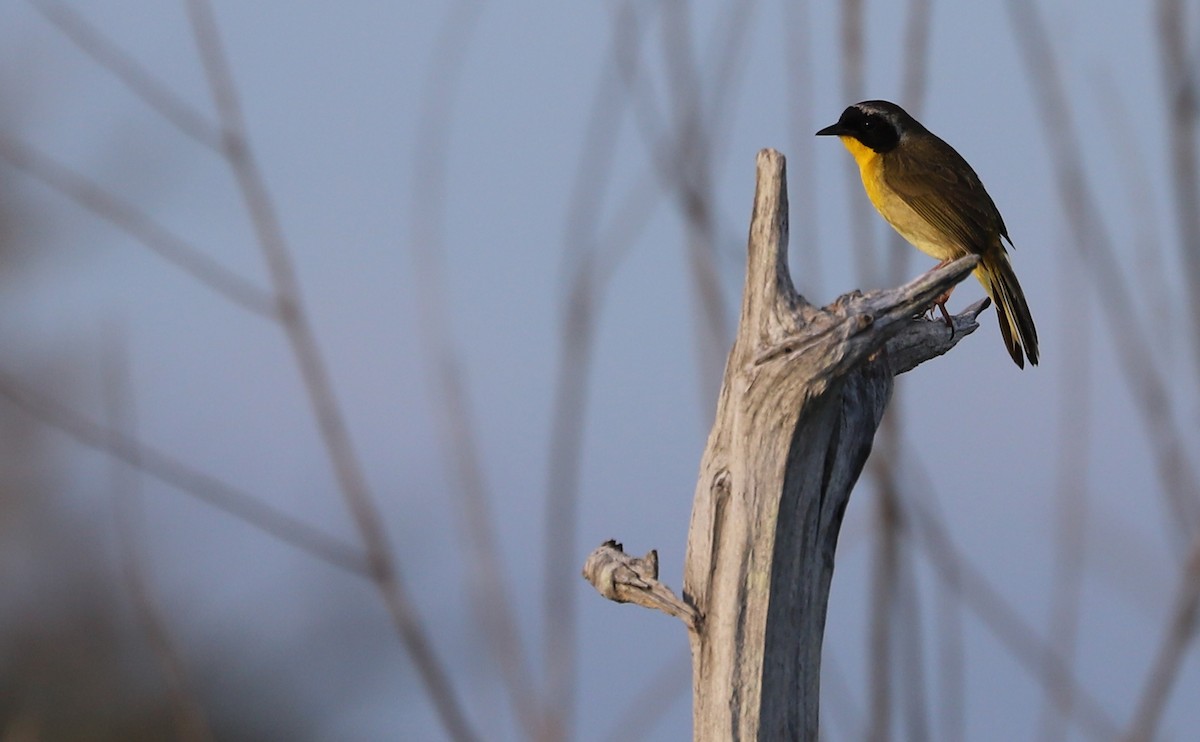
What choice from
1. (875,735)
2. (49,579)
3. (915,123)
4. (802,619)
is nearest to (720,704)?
(802,619)

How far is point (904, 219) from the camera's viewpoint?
352 cm

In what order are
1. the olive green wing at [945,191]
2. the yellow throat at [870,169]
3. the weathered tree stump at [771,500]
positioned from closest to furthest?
1. the weathered tree stump at [771,500]
2. the olive green wing at [945,191]
3. the yellow throat at [870,169]

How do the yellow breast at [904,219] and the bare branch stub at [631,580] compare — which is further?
the yellow breast at [904,219]

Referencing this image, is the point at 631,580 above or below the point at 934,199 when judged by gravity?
below

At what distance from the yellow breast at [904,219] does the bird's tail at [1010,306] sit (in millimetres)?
113

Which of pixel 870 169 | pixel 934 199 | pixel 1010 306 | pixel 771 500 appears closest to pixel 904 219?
pixel 934 199

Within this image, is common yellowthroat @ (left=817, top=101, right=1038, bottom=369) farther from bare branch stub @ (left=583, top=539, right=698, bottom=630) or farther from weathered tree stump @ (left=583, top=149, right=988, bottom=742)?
bare branch stub @ (left=583, top=539, right=698, bottom=630)

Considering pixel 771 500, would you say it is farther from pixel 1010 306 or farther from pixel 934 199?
pixel 934 199

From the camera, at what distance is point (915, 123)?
3.89 meters

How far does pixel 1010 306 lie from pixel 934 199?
17.1 inches

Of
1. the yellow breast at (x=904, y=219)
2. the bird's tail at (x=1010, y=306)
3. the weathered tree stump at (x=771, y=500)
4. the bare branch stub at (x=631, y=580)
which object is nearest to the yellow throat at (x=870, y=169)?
the yellow breast at (x=904, y=219)

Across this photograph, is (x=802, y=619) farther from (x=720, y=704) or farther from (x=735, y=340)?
(x=735, y=340)

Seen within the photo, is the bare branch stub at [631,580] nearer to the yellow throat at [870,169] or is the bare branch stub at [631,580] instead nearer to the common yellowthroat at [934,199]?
the common yellowthroat at [934,199]

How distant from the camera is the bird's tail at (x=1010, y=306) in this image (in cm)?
312
